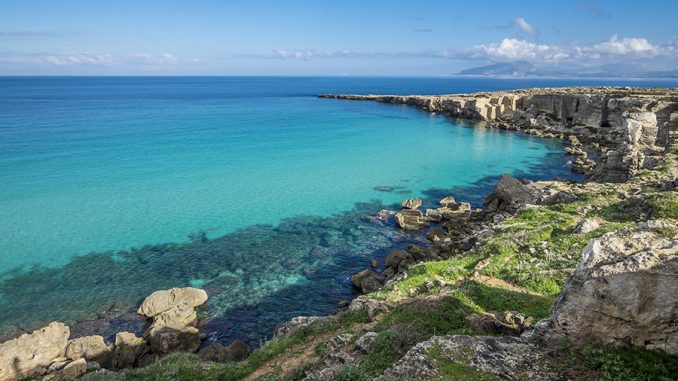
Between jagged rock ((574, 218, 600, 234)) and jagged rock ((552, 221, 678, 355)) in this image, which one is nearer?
jagged rock ((552, 221, 678, 355))

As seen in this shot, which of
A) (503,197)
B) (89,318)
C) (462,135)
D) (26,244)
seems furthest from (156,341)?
(462,135)

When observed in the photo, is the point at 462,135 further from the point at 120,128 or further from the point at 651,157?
the point at 120,128

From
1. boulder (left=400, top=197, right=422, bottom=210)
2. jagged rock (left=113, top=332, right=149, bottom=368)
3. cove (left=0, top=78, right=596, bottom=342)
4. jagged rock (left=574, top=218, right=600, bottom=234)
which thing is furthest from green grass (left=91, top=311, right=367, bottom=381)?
boulder (left=400, top=197, right=422, bottom=210)

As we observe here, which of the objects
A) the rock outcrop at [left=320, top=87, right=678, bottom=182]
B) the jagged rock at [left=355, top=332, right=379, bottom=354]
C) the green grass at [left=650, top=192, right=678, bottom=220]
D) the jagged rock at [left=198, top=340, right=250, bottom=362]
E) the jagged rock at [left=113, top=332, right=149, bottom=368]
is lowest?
the jagged rock at [left=113, top=332, right=149, bottom=368]

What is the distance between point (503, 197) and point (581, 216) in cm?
1453

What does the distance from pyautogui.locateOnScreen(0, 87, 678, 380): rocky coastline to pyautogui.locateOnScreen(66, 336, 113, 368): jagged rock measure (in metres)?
0.06

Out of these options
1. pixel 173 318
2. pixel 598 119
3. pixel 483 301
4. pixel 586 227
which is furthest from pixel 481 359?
pixel 598 119

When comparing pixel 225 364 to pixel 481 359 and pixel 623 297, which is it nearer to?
pixel 481 359

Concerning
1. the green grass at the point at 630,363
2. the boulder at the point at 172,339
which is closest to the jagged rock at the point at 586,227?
the green grass at the point at 630,363

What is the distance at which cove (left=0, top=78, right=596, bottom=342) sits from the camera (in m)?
26.7

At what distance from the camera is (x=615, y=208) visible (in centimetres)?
2653

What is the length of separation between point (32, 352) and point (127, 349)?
457cm

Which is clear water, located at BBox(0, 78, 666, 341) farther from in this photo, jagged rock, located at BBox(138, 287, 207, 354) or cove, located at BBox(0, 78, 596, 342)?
jagged rock, located at BBox(138, 287, 207, 354)

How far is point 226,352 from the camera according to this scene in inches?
802
